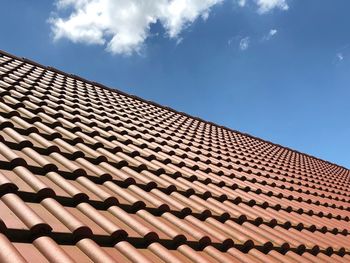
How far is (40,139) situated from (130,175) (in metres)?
0.74

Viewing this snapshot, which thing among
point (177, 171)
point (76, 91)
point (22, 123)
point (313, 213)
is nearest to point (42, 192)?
point (22, 123)

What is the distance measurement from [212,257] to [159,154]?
187 centimetres

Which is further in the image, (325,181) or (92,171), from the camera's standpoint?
(325,181)

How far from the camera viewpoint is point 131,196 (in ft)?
8.91

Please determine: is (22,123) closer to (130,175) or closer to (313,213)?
(130,175)


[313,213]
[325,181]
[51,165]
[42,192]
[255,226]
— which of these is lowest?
[42,192]

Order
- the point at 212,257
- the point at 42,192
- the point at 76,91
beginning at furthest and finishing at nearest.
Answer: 1. the point at 76,91
2. the point at 212,257
3. the point at 42,192

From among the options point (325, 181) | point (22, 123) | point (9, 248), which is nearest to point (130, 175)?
point (22, 123)

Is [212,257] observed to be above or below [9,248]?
above

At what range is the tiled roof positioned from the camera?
77.0 inches

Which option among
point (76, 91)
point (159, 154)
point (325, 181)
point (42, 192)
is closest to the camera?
point (42, 192)

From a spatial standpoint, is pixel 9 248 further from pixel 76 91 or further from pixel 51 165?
pixel 76 91

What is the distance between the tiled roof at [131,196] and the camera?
1956mm

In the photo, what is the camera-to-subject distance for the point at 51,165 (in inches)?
101
